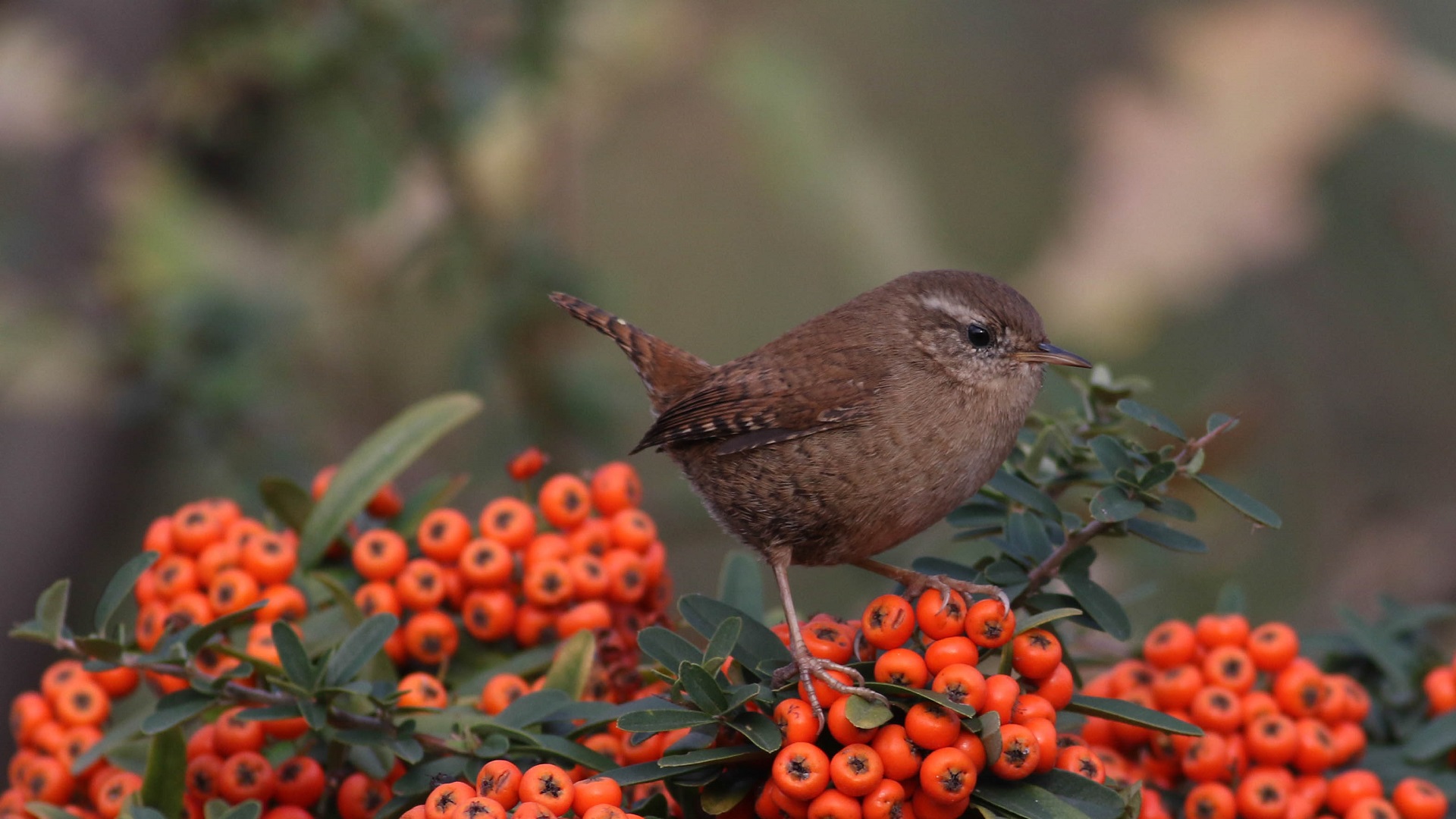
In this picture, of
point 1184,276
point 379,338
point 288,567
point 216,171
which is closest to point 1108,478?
point 288,567

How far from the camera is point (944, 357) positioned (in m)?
2.41

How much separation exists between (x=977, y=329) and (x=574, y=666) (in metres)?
1.02

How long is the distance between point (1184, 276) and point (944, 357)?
2.82m

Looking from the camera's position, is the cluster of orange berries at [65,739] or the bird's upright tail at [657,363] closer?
the cluster of orange berries at [65,739]

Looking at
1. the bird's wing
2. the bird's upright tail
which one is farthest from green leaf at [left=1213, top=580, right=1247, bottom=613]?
the bird's upright tail

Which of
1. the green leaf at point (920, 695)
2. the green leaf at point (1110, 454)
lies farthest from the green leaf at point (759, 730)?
the green leaf at point (1110, 454)

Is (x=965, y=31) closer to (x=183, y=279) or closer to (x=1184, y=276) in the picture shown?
(x=1184, y=276)

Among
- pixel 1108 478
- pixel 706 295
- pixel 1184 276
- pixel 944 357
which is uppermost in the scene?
pixel 1184 276

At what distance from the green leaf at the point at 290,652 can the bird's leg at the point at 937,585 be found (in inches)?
32.1

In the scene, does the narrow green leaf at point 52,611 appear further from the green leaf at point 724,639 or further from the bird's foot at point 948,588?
the bird's foot at point 948,588

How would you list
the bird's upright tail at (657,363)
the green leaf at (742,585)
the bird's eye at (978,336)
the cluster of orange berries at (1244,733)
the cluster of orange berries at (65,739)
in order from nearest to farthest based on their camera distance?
the cluster of orange berries at (1244,733) → the cluster of orange berries at (65,739) → the green leaf at (742,585) → the bird's eye at (978,336) → the bird's upright tail at (657,363)

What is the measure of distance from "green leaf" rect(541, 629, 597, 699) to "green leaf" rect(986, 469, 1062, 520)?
0.65m

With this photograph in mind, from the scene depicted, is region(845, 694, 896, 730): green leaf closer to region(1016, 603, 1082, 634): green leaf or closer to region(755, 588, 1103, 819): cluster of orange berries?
region(755, 588, 1103, 819): cluster of orange berries

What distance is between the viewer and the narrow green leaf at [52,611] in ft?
5.68
